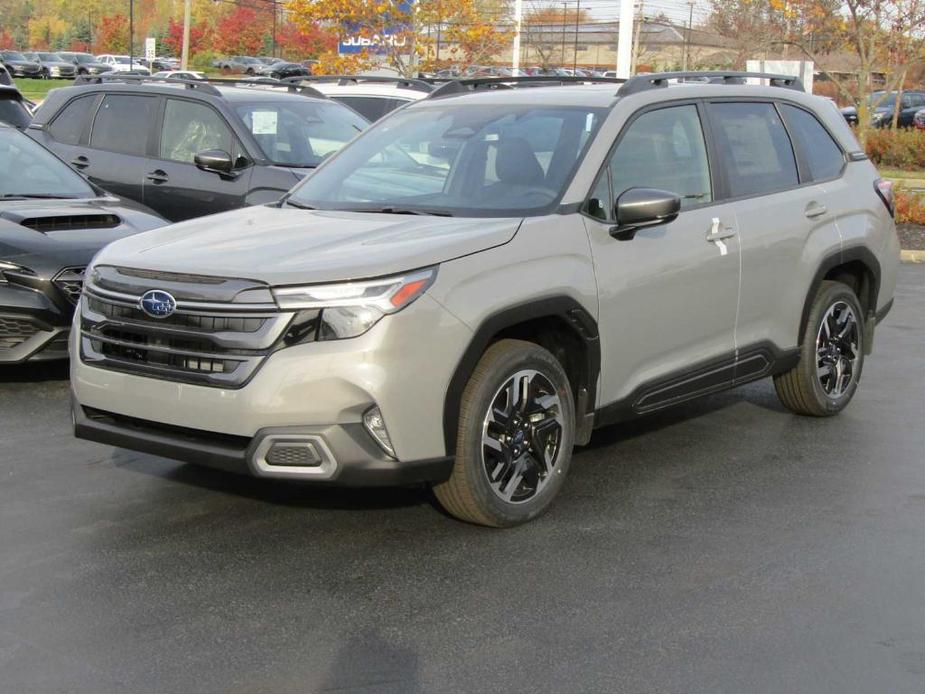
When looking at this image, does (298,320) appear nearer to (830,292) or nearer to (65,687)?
(65,687)

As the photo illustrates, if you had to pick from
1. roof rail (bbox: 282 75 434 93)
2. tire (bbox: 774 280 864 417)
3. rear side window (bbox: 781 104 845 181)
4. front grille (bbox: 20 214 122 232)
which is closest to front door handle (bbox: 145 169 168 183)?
front grille (bbox: 20 214 122 232)

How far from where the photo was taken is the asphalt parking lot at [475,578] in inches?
158

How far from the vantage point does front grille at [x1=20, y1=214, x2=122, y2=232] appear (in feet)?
26.7

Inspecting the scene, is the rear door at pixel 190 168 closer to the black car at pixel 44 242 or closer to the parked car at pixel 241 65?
the black car at pixel 44 242

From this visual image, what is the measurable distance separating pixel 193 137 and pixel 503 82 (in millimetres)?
4931

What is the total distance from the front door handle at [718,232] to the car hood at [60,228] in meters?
3.77

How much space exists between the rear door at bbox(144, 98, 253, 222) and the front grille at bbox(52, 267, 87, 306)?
119 inches

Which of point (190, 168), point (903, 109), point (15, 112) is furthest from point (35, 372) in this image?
point (903, 109)

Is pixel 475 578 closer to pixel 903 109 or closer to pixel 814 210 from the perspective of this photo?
pixel 814 210

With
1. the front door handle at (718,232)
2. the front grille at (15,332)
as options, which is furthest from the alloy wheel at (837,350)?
the front grille at (15,332)

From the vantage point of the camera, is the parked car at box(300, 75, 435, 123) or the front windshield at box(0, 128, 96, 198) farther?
the parked car at box(300, 75, 435, 123)

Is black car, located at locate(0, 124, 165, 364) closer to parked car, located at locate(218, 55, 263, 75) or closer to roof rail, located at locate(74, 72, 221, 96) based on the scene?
roof rail, located at locate(74, 72, 221, 96)

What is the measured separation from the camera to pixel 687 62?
66.9m

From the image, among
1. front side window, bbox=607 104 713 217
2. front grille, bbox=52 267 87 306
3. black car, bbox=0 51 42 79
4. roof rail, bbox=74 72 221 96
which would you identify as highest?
black car, bbox=0 51 42 79
